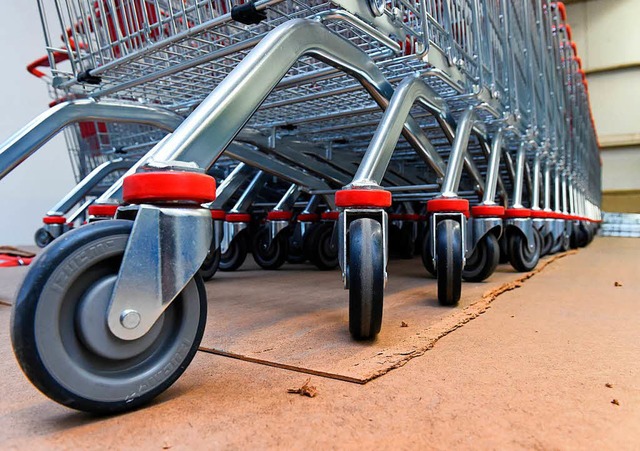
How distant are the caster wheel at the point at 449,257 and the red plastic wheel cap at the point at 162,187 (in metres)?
0.77

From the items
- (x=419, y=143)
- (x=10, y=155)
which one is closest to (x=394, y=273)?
(x=419, y=143)

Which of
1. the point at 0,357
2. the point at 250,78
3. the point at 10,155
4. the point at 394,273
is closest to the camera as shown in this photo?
the point at 250,78

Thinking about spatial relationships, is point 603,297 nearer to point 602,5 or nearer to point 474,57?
point 474,57

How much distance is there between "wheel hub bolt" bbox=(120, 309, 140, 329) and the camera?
561mm

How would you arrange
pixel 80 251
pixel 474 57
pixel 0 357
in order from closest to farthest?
pixel 80 251 → pixel 0 357 → pixel 474 57

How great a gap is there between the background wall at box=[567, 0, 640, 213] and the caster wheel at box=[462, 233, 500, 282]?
8.01 meters

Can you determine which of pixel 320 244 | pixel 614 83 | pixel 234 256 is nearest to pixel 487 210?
pixel 320 244

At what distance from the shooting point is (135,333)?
1.88 ft

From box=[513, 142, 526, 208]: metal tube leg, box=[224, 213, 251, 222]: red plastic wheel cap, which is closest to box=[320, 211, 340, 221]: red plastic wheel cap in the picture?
box=[224, 213, 251, 222]: red plastic wheel cap

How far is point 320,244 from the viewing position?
2244mm

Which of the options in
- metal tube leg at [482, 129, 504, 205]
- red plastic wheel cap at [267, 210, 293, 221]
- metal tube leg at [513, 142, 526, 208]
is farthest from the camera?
red plastic wheel cap at [267, 210, 293, 221]

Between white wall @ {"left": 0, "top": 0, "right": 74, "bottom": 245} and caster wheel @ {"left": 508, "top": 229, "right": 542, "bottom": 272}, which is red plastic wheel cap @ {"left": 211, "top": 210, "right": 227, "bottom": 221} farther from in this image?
white wall @ {"left": 0, "top": 0, "right": 74, "bottom": 245}

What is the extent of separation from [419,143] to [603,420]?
94 centimetres

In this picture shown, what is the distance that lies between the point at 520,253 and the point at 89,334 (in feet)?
5.96
